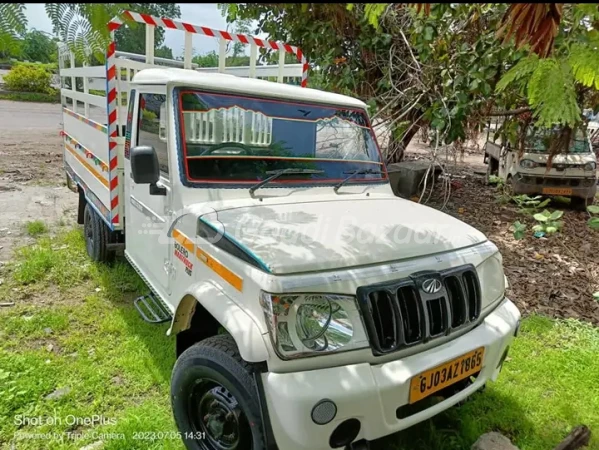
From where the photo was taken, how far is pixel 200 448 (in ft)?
7.86

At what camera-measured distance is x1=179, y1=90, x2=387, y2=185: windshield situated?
2.89 meters

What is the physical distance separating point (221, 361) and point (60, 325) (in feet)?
7.65

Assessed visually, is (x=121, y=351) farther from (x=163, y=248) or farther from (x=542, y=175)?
(x=542, y=175)

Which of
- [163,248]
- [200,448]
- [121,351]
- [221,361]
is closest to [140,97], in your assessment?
[163,248]

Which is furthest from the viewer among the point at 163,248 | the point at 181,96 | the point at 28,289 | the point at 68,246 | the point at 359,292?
the point at 68,246

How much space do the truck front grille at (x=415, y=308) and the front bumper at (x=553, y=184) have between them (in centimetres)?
753

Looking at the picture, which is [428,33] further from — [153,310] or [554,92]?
[153,310]

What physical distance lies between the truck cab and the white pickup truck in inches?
248

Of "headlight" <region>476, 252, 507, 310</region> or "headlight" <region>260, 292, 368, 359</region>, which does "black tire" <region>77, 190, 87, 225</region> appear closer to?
"headlight" <region>260, 292, 368, 359</region>

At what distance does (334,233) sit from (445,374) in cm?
91

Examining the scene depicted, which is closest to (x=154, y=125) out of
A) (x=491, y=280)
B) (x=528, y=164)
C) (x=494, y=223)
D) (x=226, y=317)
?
(x=226, y=317)

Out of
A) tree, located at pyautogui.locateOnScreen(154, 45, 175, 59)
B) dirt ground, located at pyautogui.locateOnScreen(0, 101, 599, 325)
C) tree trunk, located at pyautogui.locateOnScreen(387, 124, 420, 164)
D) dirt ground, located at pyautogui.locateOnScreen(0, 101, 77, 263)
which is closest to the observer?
tree, located at pyautogui.locateOnScreen(154, 45, 175, 59)

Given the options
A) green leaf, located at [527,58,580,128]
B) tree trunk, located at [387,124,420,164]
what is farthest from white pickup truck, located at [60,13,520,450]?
tree trunk, located at [387,124,420,164]

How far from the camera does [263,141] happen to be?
3.08 meters
